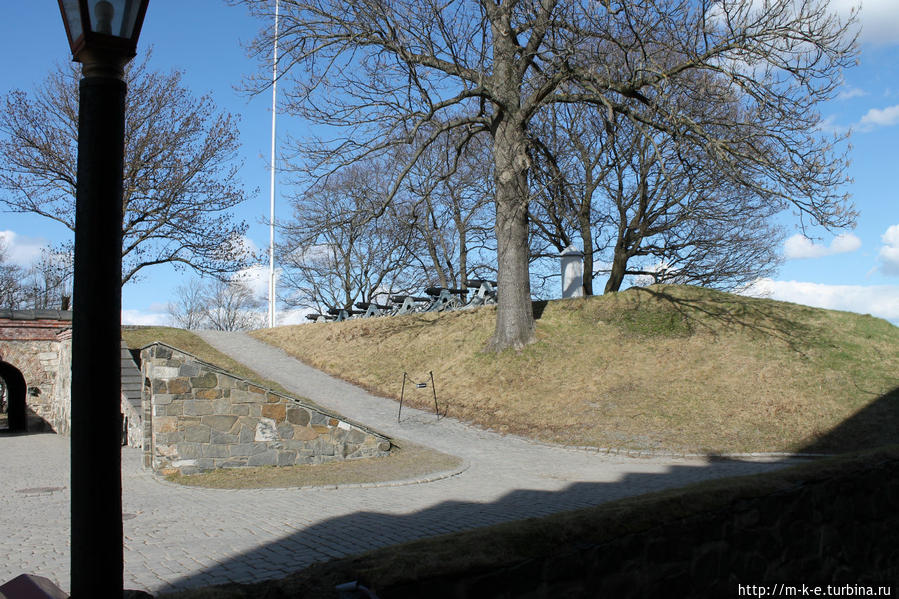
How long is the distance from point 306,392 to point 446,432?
227 inches

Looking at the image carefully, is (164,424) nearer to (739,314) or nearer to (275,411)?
(275,411)

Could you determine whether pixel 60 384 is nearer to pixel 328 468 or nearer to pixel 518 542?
pixel 328 468

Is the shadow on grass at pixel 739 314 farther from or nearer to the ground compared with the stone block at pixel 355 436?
farther from the ground

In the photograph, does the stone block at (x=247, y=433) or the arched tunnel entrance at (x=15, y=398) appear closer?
the stone block at (x=247, y=433)

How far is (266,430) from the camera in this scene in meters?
11.0

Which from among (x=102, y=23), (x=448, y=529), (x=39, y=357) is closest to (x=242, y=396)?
(x=448, y=529)

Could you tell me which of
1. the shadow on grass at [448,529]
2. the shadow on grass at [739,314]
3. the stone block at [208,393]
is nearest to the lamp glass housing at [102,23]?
the shadow on grass at [448,529]

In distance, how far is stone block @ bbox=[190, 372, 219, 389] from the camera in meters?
10.5

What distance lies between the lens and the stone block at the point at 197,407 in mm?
10500

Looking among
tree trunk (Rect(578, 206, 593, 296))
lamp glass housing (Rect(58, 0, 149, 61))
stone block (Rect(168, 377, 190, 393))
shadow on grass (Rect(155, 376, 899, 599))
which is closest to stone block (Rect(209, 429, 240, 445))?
stone block (Rect(168, 377, 190, 393))

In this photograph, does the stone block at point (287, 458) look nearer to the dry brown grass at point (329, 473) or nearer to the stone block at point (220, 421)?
the dry brown grass at point (329, 473)

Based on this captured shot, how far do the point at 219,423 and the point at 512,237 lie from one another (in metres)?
9.39

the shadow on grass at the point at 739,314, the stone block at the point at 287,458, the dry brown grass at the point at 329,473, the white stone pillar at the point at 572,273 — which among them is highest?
the white stone pillar at the point at 572,273

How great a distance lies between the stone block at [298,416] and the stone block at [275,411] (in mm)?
86
